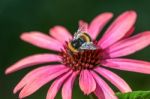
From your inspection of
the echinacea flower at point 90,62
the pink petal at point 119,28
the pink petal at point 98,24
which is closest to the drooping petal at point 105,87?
the echinacea flower at point 90,62

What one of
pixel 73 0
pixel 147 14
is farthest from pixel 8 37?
pixel 147 14

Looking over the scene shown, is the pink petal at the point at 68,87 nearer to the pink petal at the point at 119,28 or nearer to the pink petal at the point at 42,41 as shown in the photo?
the pink petal at the point at 119,28

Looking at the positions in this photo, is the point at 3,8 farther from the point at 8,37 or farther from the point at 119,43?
the point at 119,43

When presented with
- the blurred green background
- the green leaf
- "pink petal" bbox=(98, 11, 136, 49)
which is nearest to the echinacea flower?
"pink petal" bbox=(98, 11, 136, 49)

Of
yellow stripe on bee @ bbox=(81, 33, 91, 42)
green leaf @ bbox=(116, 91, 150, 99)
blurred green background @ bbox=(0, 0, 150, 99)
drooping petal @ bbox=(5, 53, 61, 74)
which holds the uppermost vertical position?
blurred green background @ bbox=(0, 0, 150, 99)

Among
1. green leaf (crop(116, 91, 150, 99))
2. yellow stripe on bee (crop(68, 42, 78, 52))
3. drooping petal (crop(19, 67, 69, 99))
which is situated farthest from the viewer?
yellow stripe on bee (crop(68, 42, 78, 52))

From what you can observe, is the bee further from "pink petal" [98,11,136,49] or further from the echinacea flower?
"pink petal" [98,11,136,49]
